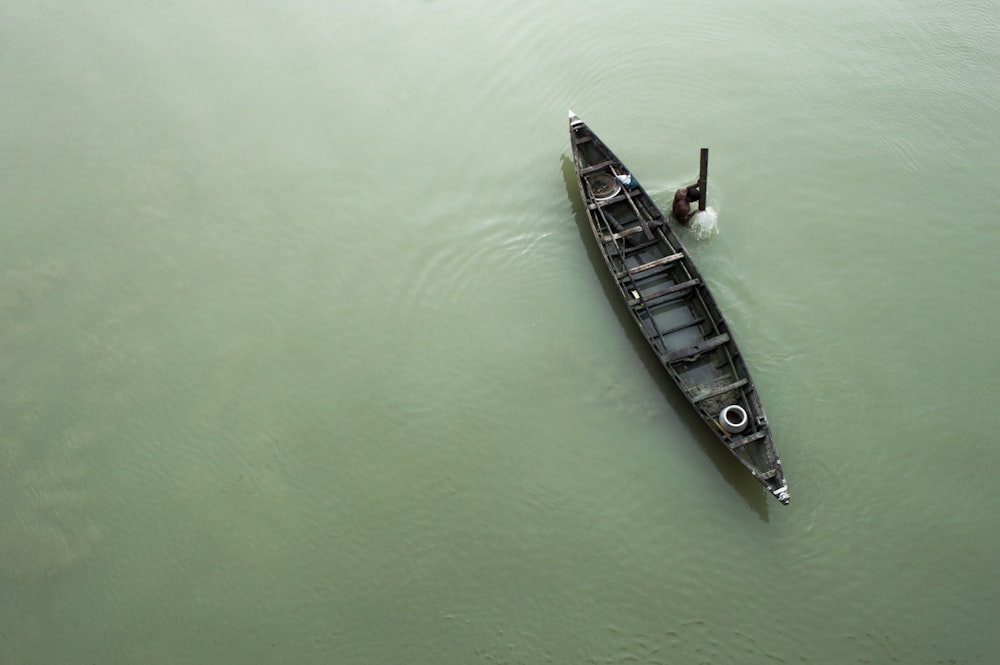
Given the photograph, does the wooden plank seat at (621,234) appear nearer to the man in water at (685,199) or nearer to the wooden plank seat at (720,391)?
the man in water at (685,199)

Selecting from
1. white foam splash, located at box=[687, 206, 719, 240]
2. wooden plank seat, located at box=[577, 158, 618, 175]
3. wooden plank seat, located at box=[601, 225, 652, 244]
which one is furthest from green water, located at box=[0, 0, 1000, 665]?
wooden plank seat, located at box=[601, 225, 652, 244]

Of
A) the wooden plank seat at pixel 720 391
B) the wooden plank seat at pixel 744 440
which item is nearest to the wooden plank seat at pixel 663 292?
the wooden plank seat at pixel 720 391

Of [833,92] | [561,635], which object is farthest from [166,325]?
[833,92]

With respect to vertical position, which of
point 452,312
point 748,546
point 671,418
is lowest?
point 748,546

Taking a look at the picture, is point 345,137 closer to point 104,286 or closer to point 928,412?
point 104,286

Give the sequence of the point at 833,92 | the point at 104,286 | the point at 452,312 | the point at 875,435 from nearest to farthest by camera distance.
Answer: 1. the point at 875,435
2. the point at 452,312
3. the point at 104,286
4. the point at 833,92

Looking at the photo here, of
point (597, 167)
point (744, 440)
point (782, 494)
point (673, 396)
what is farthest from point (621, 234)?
point (782, 494)

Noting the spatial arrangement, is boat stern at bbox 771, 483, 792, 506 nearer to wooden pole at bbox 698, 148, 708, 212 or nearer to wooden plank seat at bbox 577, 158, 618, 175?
wooden pole at bbox 698, 148, 708, 212
